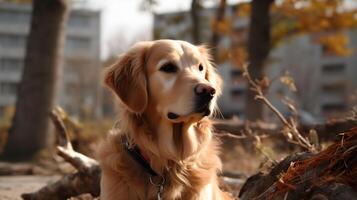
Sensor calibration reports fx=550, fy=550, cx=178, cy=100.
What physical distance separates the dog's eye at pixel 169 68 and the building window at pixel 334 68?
246 feet

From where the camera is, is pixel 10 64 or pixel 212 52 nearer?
pixel 212 52

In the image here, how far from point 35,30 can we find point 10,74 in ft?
276

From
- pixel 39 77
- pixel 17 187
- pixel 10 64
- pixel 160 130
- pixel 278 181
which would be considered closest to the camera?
pixel 278 181

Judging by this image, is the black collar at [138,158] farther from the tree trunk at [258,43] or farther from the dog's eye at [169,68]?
the tree trunk at [258,43]

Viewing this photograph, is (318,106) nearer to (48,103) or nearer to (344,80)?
(344,80)

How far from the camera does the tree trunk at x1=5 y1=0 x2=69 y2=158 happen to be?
38.5ft

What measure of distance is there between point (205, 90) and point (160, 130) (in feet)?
2.06

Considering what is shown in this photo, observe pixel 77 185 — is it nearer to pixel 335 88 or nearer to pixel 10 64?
pixel 335 88

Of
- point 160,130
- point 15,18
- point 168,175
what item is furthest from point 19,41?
point 168,175

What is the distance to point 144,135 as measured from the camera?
4215 mm

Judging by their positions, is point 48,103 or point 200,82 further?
point 48,103

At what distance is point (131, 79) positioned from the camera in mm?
4305

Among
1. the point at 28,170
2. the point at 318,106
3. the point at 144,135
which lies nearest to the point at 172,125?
the point at 144,135

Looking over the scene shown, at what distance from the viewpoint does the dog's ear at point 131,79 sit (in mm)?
4180
